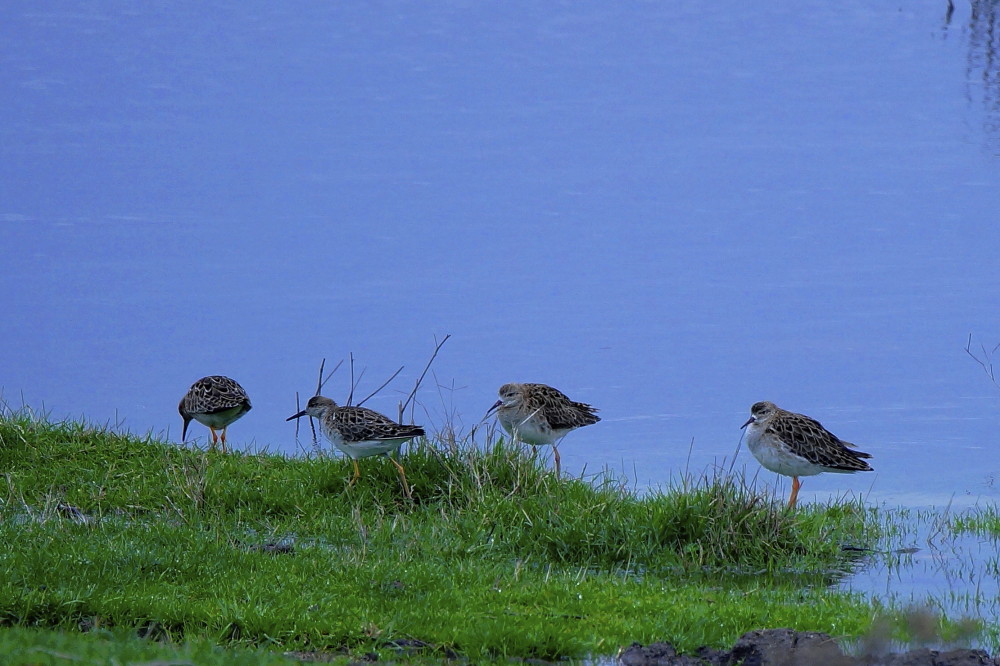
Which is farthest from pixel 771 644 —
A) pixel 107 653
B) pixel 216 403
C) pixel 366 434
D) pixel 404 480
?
pixel 216 403

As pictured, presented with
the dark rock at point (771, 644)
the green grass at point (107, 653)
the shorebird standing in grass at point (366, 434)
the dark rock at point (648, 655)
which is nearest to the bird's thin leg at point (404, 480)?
the shorebird standing in grass at point (366, 434)

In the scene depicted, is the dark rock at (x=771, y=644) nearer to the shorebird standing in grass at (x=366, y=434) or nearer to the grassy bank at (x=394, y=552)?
the grassy bank at (x=394, y=552)

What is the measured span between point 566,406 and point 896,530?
11.9ft

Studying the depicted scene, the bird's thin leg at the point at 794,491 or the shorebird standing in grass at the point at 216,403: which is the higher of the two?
the shorebird standing in grass at the point at 216,403

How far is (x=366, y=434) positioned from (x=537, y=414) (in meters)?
2.53

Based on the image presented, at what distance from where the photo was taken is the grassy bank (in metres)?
9.42

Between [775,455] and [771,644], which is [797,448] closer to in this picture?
[775,455]

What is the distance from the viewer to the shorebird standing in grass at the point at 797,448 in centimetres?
1365

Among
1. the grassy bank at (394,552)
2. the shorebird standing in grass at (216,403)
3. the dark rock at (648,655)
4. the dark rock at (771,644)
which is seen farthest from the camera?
the shorebird standing in grass at (216,403)

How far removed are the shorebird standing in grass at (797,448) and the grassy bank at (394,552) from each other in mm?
464

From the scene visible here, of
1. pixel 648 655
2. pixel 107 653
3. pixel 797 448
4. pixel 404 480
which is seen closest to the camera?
pixel 107 653

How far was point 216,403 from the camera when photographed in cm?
1557

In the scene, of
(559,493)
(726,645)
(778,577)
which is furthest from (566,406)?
(726,645)

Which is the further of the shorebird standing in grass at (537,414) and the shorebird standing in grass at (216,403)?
the shorebird standing in grass at (216,403)
